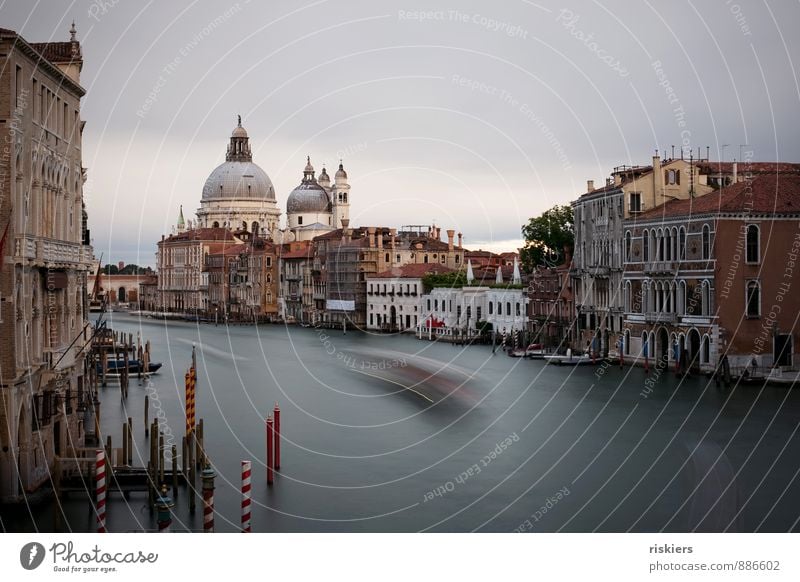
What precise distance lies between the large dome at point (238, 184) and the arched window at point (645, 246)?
4482cm

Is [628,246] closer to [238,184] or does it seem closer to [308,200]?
[308,200]

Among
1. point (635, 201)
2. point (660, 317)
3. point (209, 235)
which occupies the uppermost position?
point (209, 235)

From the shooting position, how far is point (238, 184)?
65.6m

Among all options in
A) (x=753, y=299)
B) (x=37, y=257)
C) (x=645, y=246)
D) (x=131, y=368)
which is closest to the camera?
(x=37, y=257)

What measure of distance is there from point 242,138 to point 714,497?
190 feet

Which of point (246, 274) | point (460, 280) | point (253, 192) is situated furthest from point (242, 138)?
point (460, 280)

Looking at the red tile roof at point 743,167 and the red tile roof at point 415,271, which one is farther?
the red tile roof at point 415,271

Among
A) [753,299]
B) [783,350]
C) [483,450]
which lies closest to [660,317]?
[753,299]

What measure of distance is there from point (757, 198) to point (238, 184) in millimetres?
48534

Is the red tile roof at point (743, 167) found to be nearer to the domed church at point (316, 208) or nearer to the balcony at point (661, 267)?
the balcony at point (661, 267)

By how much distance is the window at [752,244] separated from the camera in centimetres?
1950

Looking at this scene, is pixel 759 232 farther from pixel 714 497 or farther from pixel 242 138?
pixel 242 138

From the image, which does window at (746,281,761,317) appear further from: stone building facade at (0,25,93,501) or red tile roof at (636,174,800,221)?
stone building facade at (0,25,93,501)

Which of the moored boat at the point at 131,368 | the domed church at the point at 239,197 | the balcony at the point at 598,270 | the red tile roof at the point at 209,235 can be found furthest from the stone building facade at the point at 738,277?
the domed church at the point at 239,197
